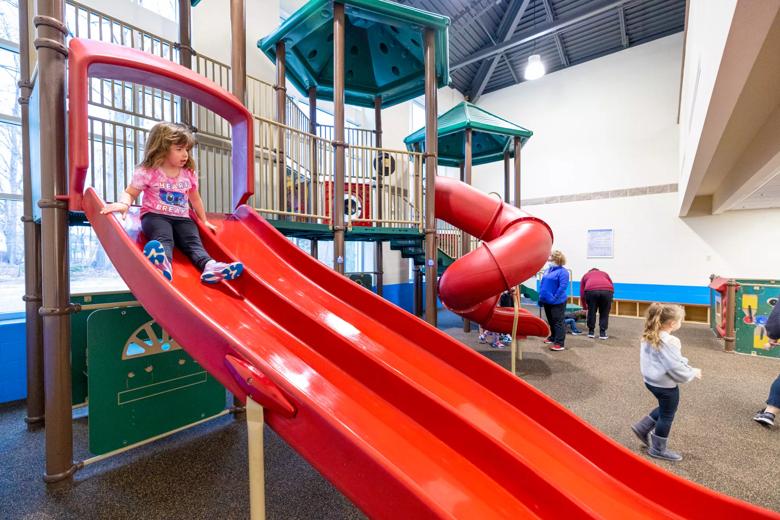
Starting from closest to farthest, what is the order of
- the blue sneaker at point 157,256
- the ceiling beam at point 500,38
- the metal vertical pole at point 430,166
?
the blue sneaker at point 157,256 < the metal vertical pole at point 430,166 < the ceiling beam at point 500,38

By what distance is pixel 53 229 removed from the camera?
6.45 ft

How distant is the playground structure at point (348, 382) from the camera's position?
125cm

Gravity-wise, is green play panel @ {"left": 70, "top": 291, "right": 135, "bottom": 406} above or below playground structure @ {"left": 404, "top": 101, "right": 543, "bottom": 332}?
below

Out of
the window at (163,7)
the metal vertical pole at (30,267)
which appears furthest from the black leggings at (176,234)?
the window at (163,7)

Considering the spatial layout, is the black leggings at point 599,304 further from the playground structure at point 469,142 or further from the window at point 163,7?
Result: the window at point 163,7

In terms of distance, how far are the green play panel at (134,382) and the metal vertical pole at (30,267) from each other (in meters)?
0.85

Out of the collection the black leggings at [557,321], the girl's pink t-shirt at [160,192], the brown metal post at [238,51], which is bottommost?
the black leggings at [557,321]

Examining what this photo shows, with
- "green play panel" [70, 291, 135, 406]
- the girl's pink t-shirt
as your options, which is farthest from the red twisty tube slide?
"green play panel" [70, 291, 135, 406]

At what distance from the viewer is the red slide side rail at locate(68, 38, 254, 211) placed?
1.87 meters

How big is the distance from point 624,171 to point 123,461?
1124 cm

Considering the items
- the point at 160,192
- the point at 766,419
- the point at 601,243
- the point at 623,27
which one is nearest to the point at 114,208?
the point at 160,192

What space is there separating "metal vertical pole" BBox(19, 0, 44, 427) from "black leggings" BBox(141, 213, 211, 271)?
55.6 inches

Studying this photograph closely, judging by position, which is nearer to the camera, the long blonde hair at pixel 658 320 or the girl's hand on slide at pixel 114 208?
the girl's hand on slide at pixel 114 208

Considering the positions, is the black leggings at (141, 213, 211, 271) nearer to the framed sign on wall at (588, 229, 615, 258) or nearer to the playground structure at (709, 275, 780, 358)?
the playground structure at (709, 275, 780, 358)
